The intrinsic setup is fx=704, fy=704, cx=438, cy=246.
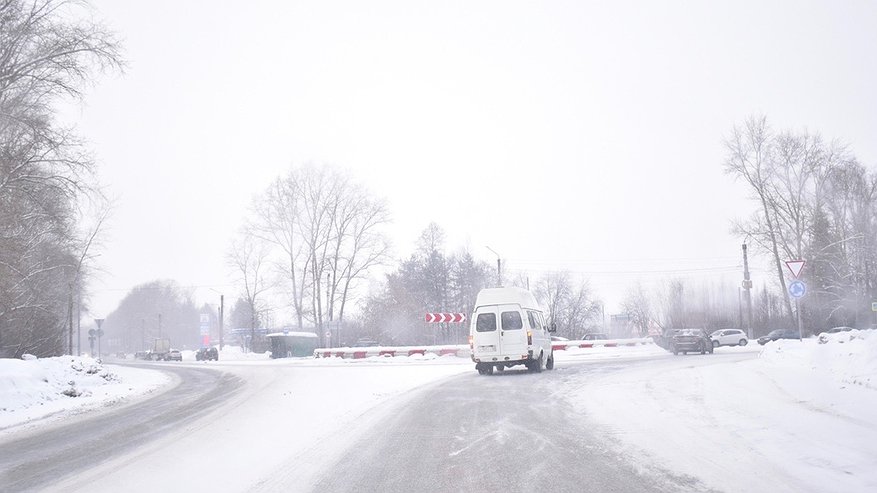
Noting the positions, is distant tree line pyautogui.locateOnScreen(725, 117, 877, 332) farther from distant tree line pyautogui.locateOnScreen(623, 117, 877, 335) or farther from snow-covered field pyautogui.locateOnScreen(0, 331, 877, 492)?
snow-covered field pyautogui.locateOnScreen(0, 331, 877, 492)

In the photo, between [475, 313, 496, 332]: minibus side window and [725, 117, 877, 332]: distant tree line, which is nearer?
[475, 313, 496, 332]: minibus side window

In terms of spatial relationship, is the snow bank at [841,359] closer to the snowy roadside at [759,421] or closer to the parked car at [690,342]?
the snowy roadside at [759,421]

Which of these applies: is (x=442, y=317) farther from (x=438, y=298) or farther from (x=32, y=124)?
(x=438, y=298)

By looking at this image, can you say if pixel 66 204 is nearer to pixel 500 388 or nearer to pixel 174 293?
pixel 500 388

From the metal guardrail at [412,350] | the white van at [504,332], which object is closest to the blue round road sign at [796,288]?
the white van at [504,332]

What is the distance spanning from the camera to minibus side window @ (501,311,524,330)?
23672 millimetres

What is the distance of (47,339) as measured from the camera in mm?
33812

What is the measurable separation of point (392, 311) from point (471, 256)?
1940 cm

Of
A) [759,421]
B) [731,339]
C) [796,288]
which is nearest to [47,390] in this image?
[759,421]

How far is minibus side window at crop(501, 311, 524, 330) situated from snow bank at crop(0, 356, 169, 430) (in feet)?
39.8

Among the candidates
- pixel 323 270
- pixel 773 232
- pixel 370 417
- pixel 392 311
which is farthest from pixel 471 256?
pixel 370 417

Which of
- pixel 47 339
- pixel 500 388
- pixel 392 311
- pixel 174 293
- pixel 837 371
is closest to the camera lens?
pixel 837 371

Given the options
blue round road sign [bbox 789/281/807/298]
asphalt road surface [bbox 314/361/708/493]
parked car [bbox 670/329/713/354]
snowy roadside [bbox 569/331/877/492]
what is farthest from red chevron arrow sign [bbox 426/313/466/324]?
asphalt road surface [bbox 314/361/708/493]

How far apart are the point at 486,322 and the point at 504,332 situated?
731 mm
